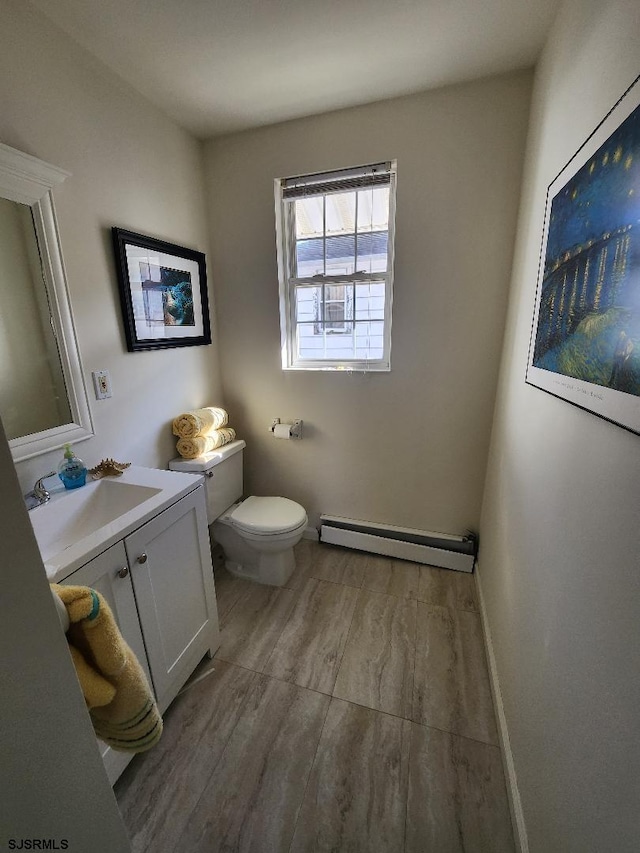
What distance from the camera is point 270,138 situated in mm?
1889

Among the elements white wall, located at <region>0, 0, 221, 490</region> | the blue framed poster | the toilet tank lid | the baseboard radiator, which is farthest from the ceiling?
the baseboard radiator

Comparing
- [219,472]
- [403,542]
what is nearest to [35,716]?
[219,472]

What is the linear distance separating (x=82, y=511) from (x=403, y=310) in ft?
5.92

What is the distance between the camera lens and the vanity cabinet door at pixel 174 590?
1151 mm

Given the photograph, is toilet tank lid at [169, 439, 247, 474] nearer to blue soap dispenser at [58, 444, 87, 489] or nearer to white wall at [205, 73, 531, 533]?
white wall at [205, 73, 531, 533]

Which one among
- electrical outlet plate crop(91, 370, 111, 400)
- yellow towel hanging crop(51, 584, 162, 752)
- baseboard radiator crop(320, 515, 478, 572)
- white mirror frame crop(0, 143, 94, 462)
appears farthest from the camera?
baseboard radiator crop(320, 515, 478, 572)

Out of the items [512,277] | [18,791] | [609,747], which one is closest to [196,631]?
[18,791]

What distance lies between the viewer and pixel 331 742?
1.23 m

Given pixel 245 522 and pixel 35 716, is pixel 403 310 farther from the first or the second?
pixel 35 716

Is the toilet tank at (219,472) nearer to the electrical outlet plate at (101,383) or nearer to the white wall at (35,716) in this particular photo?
the electrical outlet plate at (101,383)

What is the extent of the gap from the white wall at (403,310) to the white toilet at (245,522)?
326 millimetres

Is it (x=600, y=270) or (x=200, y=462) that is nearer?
(x=600, y=270)

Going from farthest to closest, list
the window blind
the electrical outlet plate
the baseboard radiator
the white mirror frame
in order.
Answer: the baseboard radiator
the window blind
the electrical outlet plate
the white mirror frame

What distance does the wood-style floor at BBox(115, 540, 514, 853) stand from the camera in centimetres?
102
